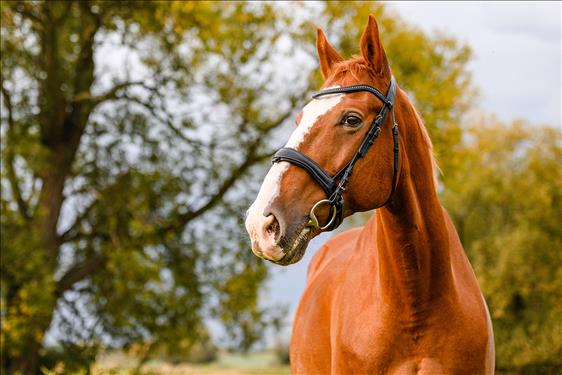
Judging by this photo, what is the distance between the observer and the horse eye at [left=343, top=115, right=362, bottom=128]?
10.9 ft

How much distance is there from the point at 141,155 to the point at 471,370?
13488 mm

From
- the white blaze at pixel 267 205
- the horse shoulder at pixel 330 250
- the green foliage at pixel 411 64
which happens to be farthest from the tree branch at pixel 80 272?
the white blaze at pixel 267 205

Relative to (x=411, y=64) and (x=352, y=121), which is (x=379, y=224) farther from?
(x=411, y=64)

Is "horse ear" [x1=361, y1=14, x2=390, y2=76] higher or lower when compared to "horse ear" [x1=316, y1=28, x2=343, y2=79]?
lower

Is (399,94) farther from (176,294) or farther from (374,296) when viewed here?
(176,294)

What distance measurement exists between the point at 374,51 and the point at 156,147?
515 inches

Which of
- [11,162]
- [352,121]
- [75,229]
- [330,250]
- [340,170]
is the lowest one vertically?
[330,250]

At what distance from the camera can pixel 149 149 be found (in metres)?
16.3

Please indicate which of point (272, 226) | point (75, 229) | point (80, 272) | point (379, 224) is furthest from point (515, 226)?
point (272, 226)

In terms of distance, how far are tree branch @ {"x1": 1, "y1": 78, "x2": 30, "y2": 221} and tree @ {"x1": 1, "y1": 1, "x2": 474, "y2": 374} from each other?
3 centimetres

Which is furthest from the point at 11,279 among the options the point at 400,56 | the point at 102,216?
the point at 400,56

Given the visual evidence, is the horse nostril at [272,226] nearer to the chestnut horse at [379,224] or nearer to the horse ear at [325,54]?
the chestnut horse at [379,224]

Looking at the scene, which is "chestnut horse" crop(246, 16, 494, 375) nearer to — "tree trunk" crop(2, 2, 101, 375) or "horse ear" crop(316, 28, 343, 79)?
"horse ear" crop(316, 28, 343, 79)

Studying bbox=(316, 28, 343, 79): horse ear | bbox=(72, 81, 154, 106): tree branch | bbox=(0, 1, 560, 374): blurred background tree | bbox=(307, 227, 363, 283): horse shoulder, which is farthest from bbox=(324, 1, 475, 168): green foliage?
bbox=(316, 28, 343, 79): horse ear
